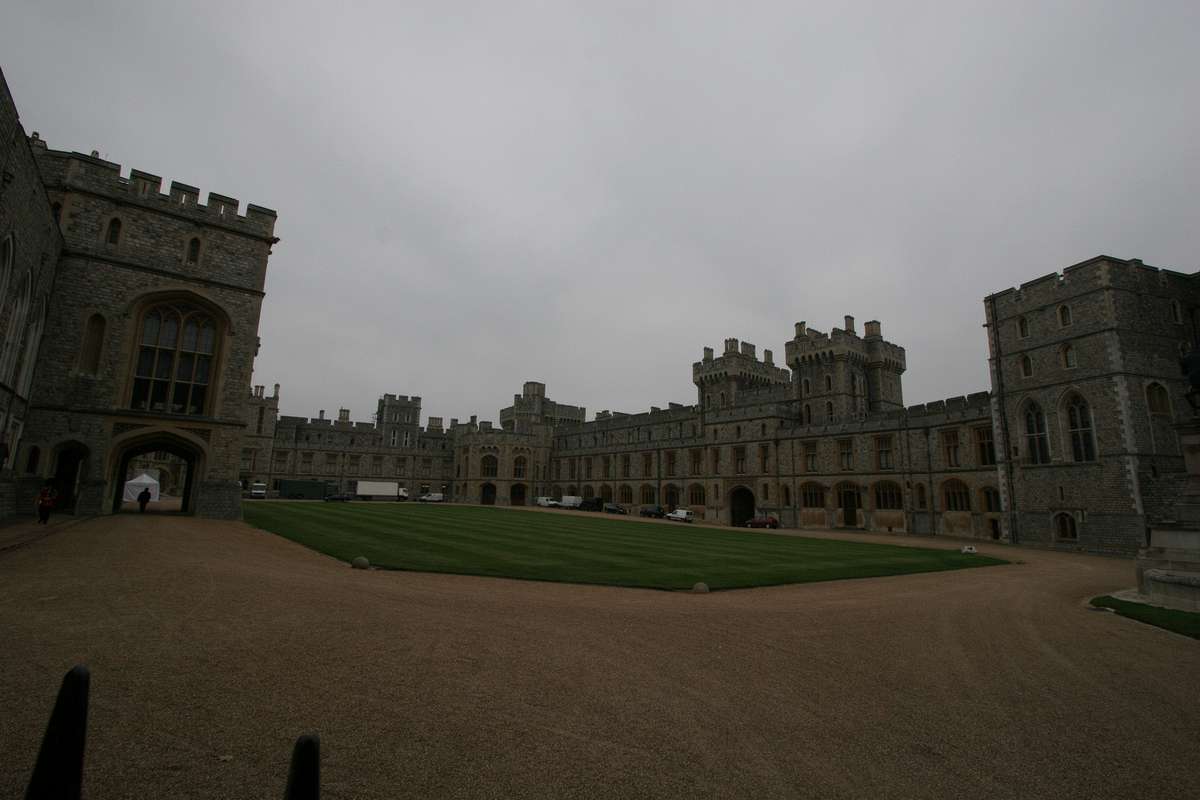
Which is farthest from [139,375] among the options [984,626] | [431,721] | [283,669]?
[984,626]

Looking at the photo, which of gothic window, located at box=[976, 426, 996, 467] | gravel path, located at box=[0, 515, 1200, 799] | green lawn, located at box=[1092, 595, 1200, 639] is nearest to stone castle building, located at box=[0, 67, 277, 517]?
gravel path, located at box=[0, 515, 1200, 799]

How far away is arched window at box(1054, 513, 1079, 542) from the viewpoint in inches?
1023

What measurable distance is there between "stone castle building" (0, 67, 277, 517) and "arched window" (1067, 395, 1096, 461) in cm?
3510

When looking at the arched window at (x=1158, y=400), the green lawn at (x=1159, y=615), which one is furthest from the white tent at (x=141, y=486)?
the arched window at (x=1158, y=400)

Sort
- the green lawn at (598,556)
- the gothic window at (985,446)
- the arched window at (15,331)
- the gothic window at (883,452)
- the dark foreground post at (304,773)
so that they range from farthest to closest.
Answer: the gothic window at (883,452), the gothic window at (985,446), the arched window at (15,331), the green lawn at (598,556), the dark foreground post at (304,773)

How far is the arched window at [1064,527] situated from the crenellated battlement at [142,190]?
36.3 metres

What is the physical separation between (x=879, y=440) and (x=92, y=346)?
40559 mm

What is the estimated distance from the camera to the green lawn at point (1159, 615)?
353 inches

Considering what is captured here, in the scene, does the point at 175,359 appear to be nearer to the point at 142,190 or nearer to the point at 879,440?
the point at 142,190

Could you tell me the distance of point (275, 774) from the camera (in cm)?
363

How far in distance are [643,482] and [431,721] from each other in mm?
53251

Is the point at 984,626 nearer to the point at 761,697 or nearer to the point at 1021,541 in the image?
the point at 761,697

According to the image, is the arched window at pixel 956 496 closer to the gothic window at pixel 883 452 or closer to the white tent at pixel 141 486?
the gothic window at pixel 883 452

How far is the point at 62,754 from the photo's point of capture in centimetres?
216
